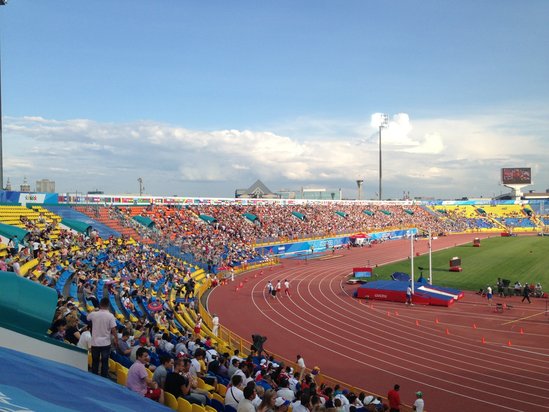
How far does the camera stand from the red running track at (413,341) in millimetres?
16406

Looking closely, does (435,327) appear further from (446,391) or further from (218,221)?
(218,221)

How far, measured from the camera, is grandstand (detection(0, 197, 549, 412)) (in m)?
12.7

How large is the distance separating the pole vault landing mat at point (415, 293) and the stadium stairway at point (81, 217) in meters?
19.2

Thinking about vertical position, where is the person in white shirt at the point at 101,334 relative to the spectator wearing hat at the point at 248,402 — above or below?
above

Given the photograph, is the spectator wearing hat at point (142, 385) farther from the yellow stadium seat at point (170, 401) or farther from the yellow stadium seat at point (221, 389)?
the yellow stadium seat at point (221, 389)

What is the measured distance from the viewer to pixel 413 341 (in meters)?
22.1

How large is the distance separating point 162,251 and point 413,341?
2020 cm

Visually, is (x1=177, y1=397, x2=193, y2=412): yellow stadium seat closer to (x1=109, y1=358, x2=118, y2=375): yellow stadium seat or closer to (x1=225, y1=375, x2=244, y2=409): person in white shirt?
(x1=225, y1=375, x2=244, y2=409): person in white shirt

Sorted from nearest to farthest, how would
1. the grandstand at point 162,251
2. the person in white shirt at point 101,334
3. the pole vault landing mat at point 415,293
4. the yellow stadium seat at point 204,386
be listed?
the person in white shirt at point 101,334 → the yellow stadium seat at point 204,386 → the grandstand at point 162,251 → the pole vault landing mat at point 415,293

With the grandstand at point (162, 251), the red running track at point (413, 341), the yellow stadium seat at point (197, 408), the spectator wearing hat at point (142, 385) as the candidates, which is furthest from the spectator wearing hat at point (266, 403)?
the red running track at point (413, 341)

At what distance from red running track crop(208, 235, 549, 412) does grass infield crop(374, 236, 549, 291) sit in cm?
592

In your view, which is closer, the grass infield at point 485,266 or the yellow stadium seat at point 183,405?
the yellow stadium seat at point 183,405

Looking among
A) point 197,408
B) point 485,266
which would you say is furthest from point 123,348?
point 485,266

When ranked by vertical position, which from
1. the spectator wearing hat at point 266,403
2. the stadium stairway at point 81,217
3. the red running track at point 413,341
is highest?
the stadium stairway at point 81,217
